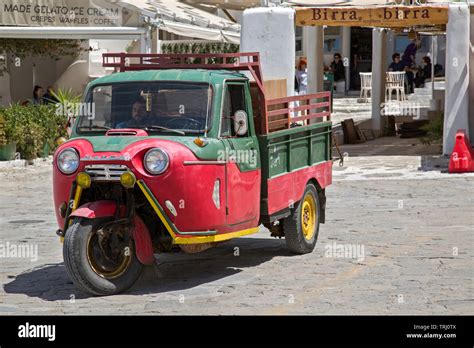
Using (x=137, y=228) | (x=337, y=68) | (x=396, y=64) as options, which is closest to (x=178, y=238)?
(x=137, y=228)

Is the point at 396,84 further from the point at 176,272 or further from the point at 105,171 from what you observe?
the point at 105,171

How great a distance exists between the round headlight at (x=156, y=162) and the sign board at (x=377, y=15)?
36.8 feet

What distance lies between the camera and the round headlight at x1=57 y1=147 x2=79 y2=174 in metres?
9.70

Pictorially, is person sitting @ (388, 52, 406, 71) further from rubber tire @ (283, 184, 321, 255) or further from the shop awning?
rubber tire @ (283, 184, 321, 255)

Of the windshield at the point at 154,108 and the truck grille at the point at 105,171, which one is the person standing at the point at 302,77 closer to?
the windshield at the point at 154,108

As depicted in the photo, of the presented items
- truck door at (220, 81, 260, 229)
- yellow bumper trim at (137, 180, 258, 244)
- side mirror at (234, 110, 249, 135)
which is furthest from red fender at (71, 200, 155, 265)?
side mirror at (234, 110, 249, 135)

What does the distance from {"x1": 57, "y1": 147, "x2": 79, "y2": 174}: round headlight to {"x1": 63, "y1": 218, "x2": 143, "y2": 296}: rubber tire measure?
485mm

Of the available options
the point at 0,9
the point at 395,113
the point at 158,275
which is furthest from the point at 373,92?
the point at 158,275

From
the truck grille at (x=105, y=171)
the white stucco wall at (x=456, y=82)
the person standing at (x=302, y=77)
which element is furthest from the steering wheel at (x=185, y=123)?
the person standing at (x=302, y=77)

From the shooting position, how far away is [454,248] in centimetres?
1185

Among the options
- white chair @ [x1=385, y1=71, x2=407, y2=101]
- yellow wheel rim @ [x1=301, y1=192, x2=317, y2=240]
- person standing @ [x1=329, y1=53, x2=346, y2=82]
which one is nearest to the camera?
yellow wheel rim @ [x1=301, y1=192, x2=317, y2=240]

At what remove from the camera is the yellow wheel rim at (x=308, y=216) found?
11938 mm
